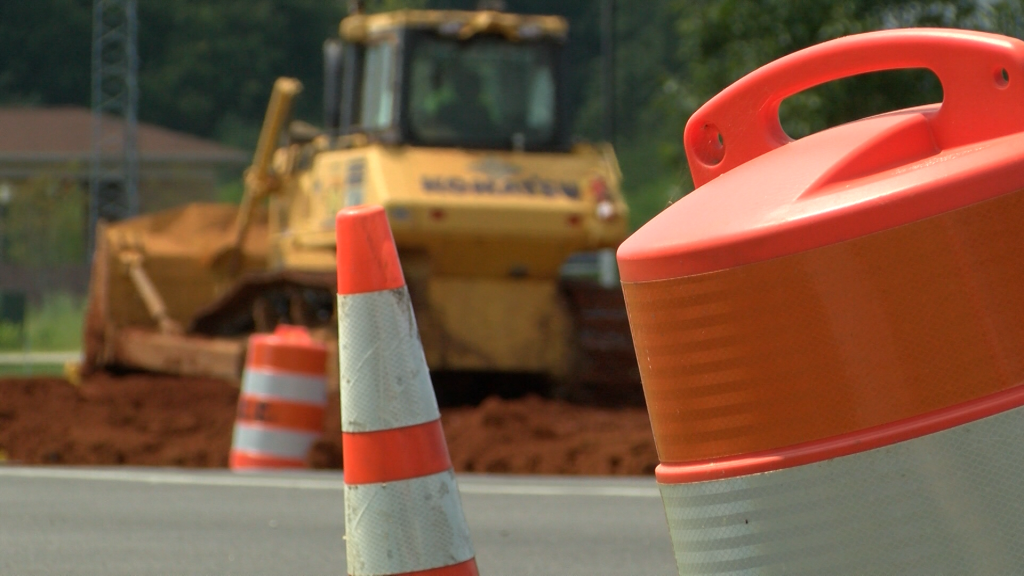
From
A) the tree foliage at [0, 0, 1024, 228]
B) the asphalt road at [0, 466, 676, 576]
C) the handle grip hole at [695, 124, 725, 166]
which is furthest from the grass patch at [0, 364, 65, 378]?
the tree foliage at [0, 0, 1024, 228]

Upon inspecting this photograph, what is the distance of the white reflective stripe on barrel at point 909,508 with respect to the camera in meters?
2.90

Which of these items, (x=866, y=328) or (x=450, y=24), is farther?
(x=450, y=24)

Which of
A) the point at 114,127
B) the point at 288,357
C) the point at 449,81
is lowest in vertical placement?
the point at 114,127

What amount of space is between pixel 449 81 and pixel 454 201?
1.32m

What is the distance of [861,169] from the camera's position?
3.09 m

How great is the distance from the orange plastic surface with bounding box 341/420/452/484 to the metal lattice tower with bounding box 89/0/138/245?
113 feet

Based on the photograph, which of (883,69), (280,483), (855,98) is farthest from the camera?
(855,98)

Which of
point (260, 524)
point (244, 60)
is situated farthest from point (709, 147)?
point (244, 60)

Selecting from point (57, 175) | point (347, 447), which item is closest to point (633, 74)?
point (57, 175)

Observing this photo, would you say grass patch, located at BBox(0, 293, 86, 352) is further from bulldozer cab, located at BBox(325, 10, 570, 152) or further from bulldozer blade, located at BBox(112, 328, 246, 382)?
bulldozer cab, located at BBox(325, 10, 570, 152)

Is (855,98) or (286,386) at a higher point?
(855,98)

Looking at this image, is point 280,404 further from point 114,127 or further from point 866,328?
point 114,127

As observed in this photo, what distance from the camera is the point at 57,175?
159ft

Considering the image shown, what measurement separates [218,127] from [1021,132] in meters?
65.5
